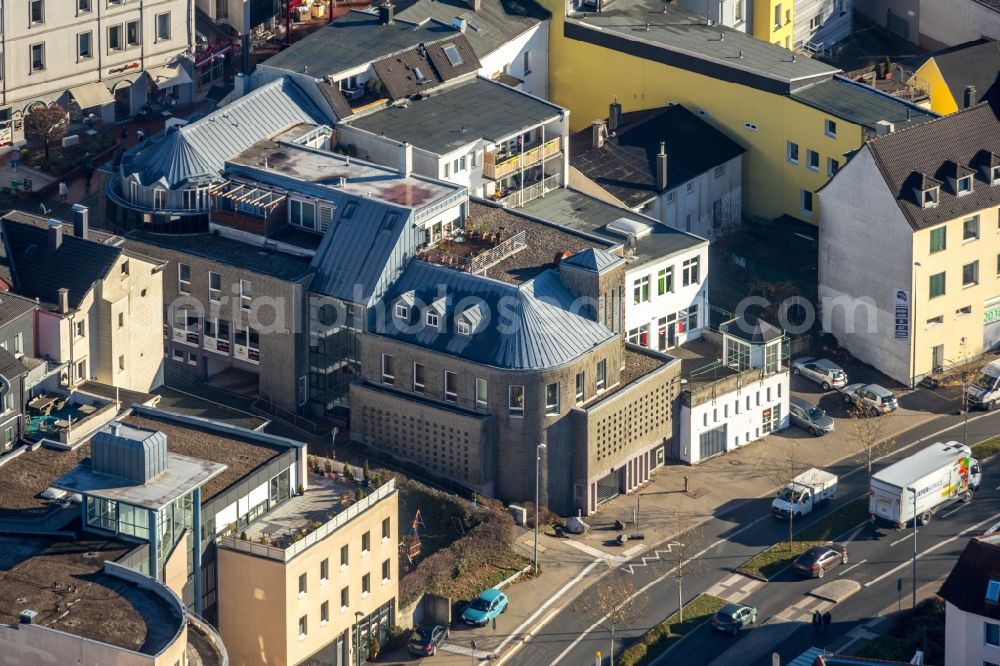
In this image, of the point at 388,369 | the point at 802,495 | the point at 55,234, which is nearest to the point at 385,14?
the point at 388,369

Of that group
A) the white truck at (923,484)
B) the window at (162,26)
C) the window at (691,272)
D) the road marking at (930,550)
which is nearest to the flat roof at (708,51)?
the window at (691,272)

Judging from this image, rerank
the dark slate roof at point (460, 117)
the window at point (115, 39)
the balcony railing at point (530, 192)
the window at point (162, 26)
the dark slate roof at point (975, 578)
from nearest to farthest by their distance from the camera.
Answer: the dark slate roof at point (975, 578)
the dark slate roof at point (460, 117)
the balcony railing at point (530, 192)
the window at point (115, 39)
the window at point (162, 26)

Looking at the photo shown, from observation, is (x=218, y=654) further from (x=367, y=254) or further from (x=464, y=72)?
(x=464, y=72)

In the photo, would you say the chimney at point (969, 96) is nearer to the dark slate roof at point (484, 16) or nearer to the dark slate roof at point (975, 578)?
the dark slate roof at point (484, 16)

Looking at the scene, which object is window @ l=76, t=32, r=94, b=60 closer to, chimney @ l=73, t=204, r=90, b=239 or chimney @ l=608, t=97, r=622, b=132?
chimney @ l=73, t=204, r=90, b=239

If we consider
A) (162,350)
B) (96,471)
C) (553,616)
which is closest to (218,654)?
(96,471)

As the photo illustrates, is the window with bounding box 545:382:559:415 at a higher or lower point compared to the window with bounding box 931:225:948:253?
lower

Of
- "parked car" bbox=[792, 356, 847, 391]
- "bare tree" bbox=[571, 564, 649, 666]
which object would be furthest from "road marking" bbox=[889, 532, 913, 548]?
"parked car" bbox=[792, 356, 847, 391]
